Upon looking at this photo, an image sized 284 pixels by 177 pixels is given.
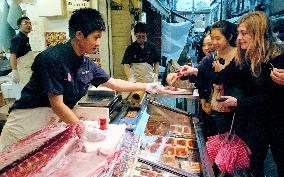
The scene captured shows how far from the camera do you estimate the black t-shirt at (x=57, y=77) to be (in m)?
2.70

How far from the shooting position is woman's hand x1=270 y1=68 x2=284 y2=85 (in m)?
3.03

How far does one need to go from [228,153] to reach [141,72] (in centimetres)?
457

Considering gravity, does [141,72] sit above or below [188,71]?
below

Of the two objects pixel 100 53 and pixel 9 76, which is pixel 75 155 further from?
pixel 9 76

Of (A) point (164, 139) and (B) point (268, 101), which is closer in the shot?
(B) point (268, 101)

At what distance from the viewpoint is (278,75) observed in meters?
3.05

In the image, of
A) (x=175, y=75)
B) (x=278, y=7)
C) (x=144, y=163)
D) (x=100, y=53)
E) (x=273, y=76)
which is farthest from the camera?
(x=278, y=7)

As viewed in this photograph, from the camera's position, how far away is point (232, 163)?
126 inches

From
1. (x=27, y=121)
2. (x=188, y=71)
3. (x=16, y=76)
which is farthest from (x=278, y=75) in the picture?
(x=16, y=76)

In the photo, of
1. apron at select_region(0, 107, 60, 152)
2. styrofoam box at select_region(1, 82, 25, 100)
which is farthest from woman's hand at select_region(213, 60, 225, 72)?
styrofoam box at select_region(1, 82, 25, 100)

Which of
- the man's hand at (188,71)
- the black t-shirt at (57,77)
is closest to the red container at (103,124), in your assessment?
the black t-shirt at (57,77)

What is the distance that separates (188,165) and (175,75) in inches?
71.0

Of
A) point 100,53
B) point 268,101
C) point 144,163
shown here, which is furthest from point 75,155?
point 100,53

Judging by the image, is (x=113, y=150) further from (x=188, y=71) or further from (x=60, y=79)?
(x=188, y=71)
